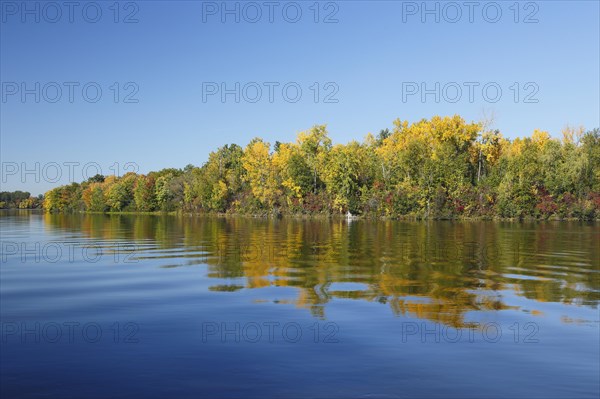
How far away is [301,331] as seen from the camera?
1201 centimetres

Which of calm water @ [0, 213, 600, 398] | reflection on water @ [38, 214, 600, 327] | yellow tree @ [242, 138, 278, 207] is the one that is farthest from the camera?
yellow tree @ [242, 138, 278, 207]

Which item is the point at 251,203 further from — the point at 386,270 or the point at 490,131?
the point at 386,270

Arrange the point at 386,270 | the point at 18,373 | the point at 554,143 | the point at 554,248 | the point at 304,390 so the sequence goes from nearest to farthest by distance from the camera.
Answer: the point at 304,390 < the point at 18,373 < the point at 386,270 < the point at 554,248 < the point at 554,143

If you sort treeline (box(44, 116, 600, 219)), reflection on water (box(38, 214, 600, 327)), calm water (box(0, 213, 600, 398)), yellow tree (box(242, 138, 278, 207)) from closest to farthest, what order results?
1. calm water (box(0, 213, 600, 398))
2. reflection on water (box(38, 214, 600, 327))
3. treeline (box(44, 116, 600, 219))
4. yellow tree (box(242, 138, 278, 207))

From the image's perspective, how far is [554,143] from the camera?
94312 millimetres

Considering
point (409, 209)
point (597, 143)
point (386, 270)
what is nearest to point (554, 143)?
point (597, 143)

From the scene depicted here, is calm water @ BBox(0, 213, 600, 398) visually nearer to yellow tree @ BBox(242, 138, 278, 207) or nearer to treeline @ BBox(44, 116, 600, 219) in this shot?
treeline @ BBox(44, 116, 600, 219)

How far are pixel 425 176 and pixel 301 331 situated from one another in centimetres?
8757

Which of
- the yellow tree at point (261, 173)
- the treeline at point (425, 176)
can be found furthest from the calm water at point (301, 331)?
the yellow tree at point (261, 173)

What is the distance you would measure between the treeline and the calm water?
70544 mm

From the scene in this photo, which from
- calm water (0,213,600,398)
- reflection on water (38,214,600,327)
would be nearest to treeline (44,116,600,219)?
reflection on water (38,214,600,327)

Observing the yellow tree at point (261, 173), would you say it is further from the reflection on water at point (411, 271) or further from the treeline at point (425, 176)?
the reflection on water at point (411, 271)

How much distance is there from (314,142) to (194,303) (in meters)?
101

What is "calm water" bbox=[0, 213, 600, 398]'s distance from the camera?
8.65 meters
